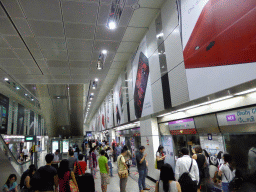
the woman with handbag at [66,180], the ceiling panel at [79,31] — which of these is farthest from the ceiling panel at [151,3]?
the woman with handbag at [66,180]

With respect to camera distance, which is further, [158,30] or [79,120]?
[79,120]

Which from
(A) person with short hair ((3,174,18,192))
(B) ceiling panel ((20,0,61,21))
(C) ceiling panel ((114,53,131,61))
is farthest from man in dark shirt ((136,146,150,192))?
(B) ceiling panel ((20,0,61,21))

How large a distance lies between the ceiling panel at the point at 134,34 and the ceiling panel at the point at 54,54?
2.32m

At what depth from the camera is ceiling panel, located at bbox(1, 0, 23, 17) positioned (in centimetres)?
389

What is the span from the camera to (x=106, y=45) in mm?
6062

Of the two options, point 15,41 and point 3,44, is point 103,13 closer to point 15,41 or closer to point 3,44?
point 15,41

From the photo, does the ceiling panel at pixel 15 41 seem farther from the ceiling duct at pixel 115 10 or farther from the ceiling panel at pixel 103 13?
the ceiling duct at pixel 115 10

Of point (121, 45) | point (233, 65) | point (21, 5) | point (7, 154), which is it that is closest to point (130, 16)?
point (121, 45)

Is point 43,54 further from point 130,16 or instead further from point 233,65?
point 233,65

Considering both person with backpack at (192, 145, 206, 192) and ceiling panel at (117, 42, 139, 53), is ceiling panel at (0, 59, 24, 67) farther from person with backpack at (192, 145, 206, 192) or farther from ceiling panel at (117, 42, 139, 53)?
person with backpack at (192, 145, 206, 192)

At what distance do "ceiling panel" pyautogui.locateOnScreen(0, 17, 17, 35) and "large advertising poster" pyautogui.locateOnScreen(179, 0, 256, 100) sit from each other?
4.29m

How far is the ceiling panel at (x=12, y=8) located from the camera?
3.89 metres

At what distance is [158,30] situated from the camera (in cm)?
479

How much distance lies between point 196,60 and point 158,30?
2.05m
